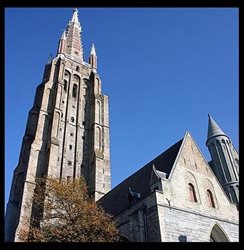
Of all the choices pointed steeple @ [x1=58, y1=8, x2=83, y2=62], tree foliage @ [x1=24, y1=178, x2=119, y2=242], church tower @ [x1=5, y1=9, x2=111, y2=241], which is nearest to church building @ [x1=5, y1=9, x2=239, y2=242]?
church tower @ [x1=5, y1=9, x2=111, y2=241]

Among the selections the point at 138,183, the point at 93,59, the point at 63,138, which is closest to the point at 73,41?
the point at 93,59

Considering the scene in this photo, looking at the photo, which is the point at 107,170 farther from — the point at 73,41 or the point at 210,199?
the point at 73,41

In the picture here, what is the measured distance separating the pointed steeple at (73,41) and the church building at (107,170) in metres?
0.22

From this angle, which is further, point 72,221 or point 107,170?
point 107,170

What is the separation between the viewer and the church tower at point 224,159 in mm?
34719

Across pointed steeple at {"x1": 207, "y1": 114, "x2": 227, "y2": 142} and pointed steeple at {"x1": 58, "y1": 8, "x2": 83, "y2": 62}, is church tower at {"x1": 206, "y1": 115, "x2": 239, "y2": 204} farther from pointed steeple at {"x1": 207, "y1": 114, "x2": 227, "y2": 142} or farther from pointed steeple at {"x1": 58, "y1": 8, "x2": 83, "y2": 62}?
pointed steeple at {"x1": 58, "y1": 8, "x2": 83, "y2": 62}

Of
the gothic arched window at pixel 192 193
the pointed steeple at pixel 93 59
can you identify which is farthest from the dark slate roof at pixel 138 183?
the pointed steeple at pixel 93 59

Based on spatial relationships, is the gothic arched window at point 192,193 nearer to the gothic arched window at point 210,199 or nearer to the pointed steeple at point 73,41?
the gothic arched window at point 210,199

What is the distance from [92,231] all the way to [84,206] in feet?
6.46

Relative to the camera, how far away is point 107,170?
32094mm

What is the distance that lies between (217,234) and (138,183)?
24.9 feet
